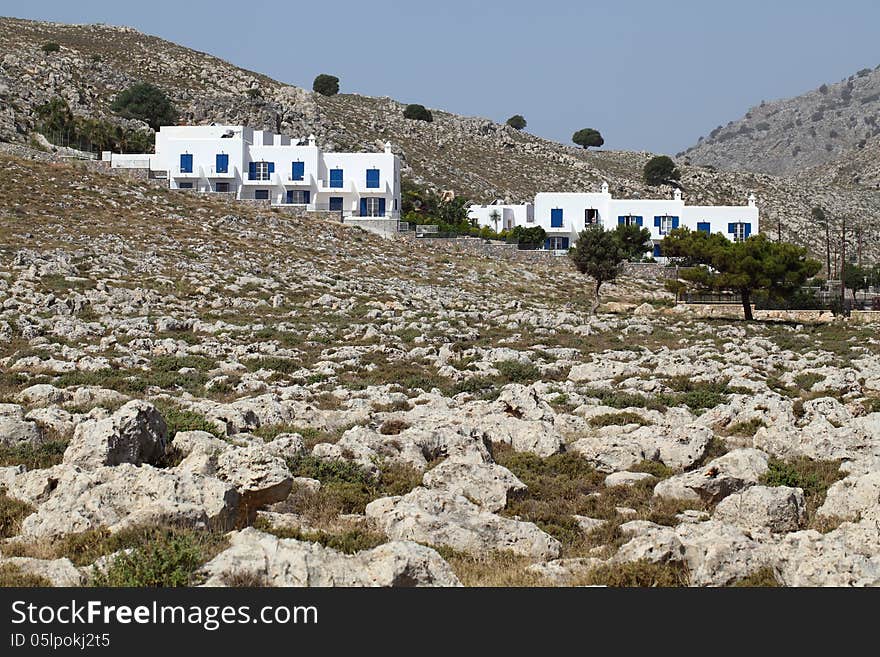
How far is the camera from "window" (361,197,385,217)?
81500 mm

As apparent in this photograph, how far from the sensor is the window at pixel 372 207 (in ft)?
267

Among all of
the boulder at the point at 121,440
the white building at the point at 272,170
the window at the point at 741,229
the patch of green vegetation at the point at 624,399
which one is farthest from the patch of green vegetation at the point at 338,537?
the window at the point at 741,229

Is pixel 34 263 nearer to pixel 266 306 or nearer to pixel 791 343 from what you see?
pixel 266 306

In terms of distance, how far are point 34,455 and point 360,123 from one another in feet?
404

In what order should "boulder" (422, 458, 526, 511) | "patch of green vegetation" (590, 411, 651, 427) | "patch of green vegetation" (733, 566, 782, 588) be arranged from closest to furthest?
"patch of green vegetation" (733, 566, 782, 588) < "boulder" (422, 458, 526, 511) < "patch of green vegetation" (590, 411, 651, 427)

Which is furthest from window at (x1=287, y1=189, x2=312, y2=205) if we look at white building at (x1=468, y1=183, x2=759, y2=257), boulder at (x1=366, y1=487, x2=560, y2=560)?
boulder at (x1=366, y1=487, x2=560, y2=560)

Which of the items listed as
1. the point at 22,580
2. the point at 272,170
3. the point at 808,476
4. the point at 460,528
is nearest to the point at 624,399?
the point at 808,476

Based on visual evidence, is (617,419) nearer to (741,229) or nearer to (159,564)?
(159,564)

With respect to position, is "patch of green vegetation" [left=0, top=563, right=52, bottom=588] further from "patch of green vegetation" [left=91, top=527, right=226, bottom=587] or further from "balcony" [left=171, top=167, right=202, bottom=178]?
"balcony" [left=171, top=167, right=202, bottom=178]

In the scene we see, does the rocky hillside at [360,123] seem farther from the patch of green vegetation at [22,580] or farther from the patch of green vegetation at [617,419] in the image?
the patch of green vegetation at [22,580]

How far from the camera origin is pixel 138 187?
66250mm

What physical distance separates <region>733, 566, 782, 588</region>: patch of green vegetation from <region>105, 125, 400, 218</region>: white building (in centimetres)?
7022

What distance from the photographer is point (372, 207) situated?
268 feet

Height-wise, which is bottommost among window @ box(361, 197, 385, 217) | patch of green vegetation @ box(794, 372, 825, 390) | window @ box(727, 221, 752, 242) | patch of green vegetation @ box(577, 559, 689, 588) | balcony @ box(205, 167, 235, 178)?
patch of green vegetation @ box(577, 559, 689, 588)
